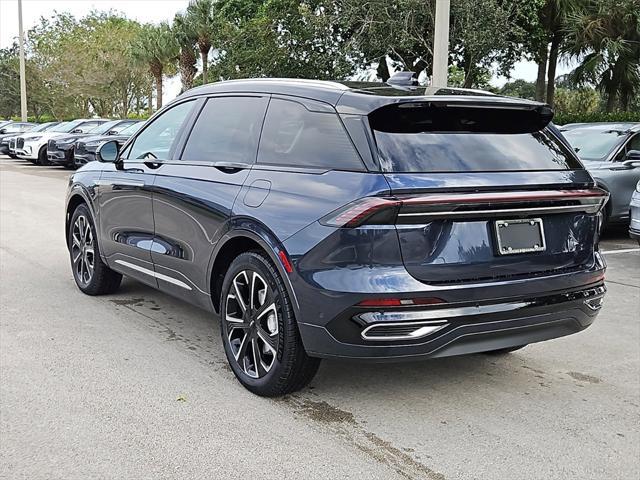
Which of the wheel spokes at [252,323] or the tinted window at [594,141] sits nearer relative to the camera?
the wheel spokes at [252,323]

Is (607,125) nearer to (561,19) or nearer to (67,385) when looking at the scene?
(67,385)

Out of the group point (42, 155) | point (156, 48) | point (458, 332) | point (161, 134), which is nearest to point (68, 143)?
point (42, 155)

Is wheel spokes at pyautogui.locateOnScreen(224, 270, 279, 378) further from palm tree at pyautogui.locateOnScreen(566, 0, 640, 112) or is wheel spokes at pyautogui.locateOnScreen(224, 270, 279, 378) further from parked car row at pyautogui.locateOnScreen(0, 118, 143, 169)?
palm tree at pyautogui.locateOnScreen(566, 0, 640, 112)

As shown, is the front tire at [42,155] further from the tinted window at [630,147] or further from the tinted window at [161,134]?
the tinted window at [161,134]

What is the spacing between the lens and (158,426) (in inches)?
147

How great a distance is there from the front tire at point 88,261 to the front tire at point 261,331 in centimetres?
219

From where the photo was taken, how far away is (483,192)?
362 centimetres

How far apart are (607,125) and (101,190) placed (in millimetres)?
7879

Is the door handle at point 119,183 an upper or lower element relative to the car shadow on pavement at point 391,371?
upper

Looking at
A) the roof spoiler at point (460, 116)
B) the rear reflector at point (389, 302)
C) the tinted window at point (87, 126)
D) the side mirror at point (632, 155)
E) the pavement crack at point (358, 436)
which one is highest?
the tinted window at point (87, 126)

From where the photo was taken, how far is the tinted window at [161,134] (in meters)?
5.24

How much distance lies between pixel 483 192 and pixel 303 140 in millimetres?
1033

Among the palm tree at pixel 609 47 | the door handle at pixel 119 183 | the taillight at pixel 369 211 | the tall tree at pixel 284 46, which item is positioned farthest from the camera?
the tall tree at pixel 284 46

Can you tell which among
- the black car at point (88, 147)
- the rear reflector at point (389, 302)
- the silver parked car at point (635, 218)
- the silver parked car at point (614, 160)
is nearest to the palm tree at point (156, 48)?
the black car at point (88, 147)
